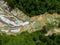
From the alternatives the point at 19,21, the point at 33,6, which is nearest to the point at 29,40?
the point at 19,21

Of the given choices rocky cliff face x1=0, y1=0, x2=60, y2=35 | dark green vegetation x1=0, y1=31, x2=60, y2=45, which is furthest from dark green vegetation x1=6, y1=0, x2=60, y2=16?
dark green vegetation x1=0, y1=31, x2=60, y2=45

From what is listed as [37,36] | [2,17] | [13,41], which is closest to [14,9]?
[2,17]

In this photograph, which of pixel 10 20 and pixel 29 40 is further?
pixel 10 20

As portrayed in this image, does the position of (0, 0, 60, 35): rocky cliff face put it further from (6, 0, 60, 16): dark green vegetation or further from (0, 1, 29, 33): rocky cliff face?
(6, 0, 60, 16): dark green vegetation

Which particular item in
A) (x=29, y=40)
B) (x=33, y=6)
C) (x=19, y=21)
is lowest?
(x=29, y=40)

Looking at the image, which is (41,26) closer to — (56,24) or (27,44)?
(56,24)

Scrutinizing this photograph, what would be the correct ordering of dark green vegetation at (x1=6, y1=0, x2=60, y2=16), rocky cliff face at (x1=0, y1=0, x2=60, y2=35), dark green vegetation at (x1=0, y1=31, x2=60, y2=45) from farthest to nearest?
dark green vegetation at (x1=6, y1=0, x2=60, y2=16), rocky cliff face at (x1=0, y1=0, x2=60, y2=35), dark green vegetation at (x1=0, y1=31, x2=60, y2=45)

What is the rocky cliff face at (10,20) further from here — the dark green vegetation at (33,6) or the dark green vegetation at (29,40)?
the dark green vegetation at (29,40)

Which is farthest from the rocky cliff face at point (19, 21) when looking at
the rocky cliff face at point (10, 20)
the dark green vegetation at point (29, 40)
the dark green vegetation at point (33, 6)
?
the dark green vegetation at point (29, 40)

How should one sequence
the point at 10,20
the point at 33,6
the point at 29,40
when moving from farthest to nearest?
the point at 33,6 < the point at 10,20 < the point at 29,40

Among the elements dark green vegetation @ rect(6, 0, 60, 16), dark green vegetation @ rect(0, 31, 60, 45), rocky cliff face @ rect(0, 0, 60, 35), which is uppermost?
dark green vegetation @ rect(6, 0, 60, 16)

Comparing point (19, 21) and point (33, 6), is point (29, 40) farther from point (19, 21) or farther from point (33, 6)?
point (33, 6)
